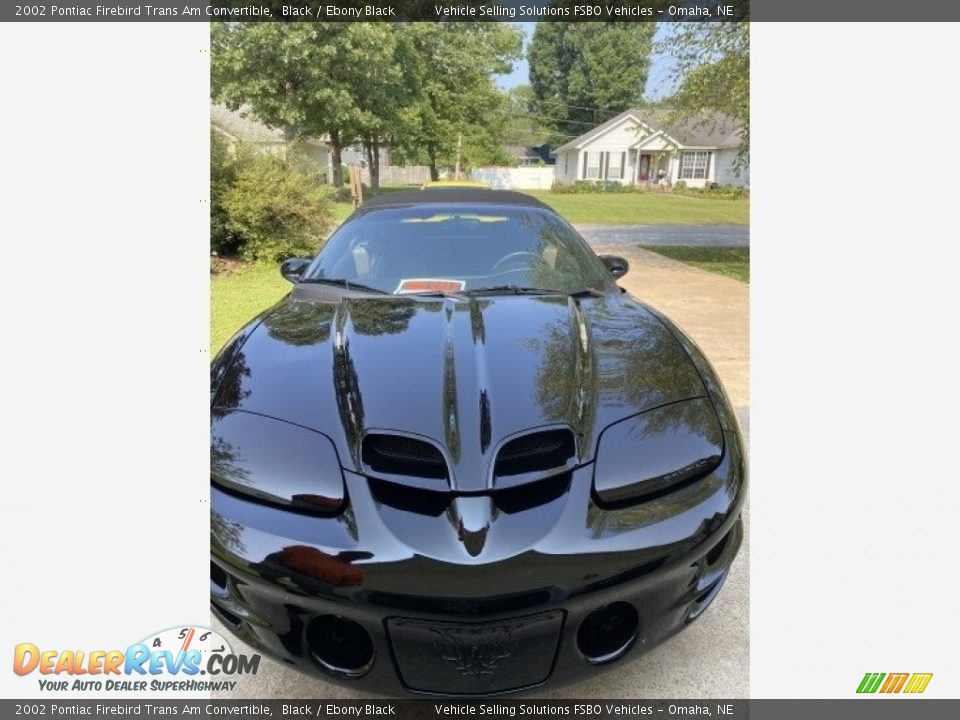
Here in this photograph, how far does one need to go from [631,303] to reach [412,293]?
0.92 meters

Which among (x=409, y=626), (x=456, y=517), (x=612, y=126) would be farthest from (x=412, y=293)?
(x=612, y=126)

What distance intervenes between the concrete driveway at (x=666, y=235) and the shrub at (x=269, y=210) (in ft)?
12.2

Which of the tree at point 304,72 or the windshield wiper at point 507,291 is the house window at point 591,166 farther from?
the windshield wiper at point 507,291

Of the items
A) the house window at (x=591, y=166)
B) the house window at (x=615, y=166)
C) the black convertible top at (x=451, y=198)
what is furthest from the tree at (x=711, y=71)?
the house window at (x=591, y=166)

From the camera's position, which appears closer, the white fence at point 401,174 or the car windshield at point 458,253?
the car windshield at point 458,253

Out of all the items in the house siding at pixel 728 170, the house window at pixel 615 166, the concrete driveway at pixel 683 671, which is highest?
the house window at pixel 615 166

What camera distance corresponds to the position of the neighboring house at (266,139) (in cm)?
750

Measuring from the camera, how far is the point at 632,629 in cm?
137

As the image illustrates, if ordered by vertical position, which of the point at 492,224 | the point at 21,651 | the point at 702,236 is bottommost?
the point at 21,651

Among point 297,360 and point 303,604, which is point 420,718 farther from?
point 297,360

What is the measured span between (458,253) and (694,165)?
8.35 metres

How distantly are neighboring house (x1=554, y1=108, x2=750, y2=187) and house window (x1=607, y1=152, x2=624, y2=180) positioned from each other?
0.03 metres

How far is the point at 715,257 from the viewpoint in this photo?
8992 millimetres
